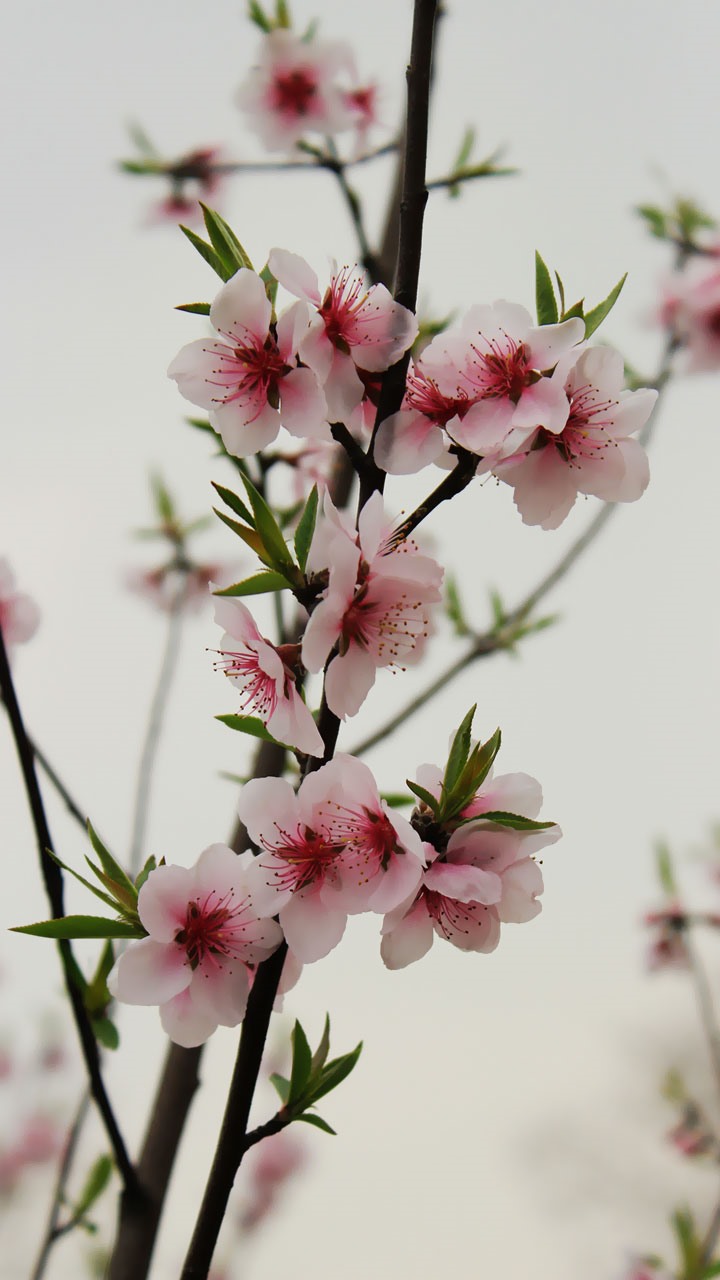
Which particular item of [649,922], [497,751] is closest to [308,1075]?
[497,751]

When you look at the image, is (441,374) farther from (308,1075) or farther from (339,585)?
(308,1075)

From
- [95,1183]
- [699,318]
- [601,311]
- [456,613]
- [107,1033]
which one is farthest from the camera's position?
[699,318]

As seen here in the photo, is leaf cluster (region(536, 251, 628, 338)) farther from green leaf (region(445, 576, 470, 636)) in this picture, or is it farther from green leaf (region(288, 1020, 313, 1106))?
green leaf (region(445, 576, 470, 636))

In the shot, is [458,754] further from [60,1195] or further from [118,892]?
[60,1195]

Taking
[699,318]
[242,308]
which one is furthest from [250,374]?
[699,318]

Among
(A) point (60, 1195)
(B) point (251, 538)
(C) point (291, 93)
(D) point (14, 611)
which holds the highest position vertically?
(C) point (291, 93)

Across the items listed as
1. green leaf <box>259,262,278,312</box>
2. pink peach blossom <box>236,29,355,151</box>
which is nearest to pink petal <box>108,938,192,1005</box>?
green leaf <box>259,262,278,312</box>
